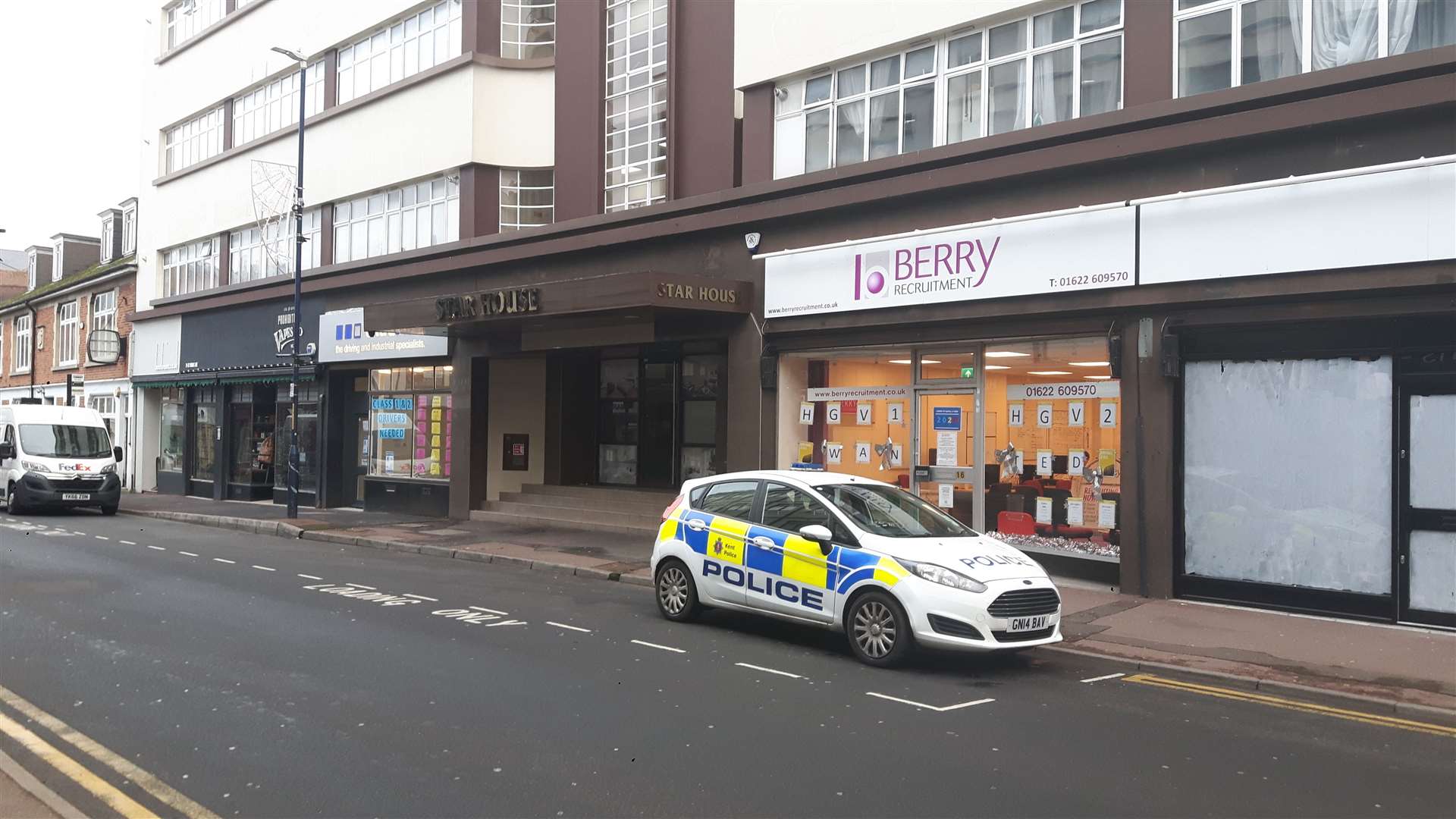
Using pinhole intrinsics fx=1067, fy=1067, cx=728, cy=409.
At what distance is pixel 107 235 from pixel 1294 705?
4350cm

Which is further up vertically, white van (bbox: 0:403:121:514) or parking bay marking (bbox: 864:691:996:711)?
white van (bbox: 0:403:121:514)

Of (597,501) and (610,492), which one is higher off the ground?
(610,492)

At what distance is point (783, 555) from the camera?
9703 millimetres

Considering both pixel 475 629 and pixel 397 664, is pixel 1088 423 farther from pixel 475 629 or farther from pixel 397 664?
pixel 397 664

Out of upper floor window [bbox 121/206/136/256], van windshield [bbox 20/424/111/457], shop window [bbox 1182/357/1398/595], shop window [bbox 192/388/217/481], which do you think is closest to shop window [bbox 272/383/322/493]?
van windshield [bbox 20/424/111/457]

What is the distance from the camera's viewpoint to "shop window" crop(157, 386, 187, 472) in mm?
32344

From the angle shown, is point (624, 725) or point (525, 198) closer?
point (624, 725)

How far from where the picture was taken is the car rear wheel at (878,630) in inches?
344

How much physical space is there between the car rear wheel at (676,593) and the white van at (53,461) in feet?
60.6

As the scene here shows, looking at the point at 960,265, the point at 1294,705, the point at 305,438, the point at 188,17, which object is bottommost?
the point at 1294,705

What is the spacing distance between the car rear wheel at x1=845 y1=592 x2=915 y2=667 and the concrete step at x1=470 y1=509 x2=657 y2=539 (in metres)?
8.25

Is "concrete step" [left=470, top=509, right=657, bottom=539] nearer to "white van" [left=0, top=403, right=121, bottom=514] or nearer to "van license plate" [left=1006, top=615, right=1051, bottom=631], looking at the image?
"van license plate" [left=1006, top=615, right=1051, bottom=631]

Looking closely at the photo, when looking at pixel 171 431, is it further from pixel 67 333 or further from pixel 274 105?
pixel 274 105

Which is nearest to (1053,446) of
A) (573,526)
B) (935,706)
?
(935,706)
